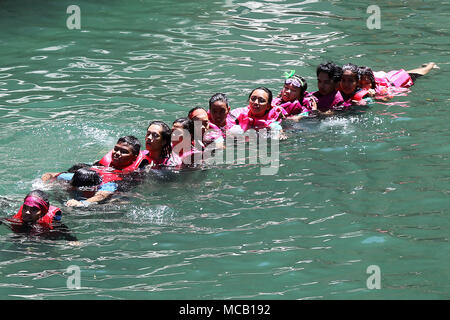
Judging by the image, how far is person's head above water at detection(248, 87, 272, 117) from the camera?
901 centimetres

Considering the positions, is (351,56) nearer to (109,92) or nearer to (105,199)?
(109,92)

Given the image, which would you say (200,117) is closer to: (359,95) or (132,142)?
(132,142)

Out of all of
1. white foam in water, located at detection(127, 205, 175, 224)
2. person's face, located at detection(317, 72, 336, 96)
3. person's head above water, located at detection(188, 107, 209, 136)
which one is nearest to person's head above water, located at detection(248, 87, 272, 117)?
person's head above water, located at detection(188, 107, 209, 136)

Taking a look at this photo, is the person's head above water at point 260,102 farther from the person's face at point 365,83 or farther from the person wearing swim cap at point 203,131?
the person's face at point 365,83

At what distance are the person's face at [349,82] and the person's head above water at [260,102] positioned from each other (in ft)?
4.24

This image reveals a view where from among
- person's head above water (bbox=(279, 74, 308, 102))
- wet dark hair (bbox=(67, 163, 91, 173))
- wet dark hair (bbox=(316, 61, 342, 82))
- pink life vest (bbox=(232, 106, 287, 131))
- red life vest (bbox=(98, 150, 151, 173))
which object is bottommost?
wet dark hair (bbox=(67, 163, 91, 173))

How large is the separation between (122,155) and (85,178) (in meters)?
0.50

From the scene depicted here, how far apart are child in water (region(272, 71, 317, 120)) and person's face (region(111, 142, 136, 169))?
2722 millimetres

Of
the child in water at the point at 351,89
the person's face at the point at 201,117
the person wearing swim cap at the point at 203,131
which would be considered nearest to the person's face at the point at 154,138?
the person wearing swim cap at the point at 203,131

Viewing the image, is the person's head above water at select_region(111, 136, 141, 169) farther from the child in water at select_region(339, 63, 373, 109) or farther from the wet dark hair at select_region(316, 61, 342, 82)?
the child in water at select_region(339, 63, 373, 109)

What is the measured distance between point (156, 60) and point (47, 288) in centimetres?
659

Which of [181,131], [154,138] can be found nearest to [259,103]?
[181,131]

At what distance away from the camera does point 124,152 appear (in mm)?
7383

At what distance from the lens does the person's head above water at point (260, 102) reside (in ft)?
29.6
